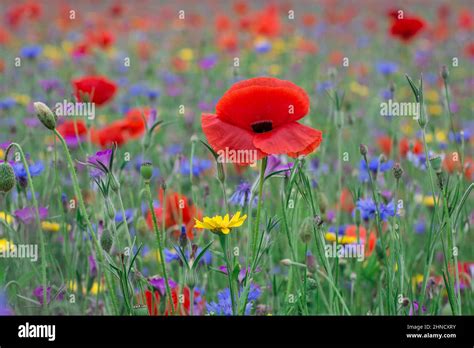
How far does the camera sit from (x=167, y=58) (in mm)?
3107

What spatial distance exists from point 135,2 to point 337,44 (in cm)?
85

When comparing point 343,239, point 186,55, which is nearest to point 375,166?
point 343,239

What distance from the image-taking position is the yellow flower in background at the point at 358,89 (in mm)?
2334

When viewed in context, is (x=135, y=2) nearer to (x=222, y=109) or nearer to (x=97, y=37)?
(x=97, y=37)

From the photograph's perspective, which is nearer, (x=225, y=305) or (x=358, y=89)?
(x=225, y=305)

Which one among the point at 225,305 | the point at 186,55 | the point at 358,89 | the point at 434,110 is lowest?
the point at 225,305

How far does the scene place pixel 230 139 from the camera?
829mm

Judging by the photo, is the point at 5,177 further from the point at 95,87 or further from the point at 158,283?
the point at 95,87

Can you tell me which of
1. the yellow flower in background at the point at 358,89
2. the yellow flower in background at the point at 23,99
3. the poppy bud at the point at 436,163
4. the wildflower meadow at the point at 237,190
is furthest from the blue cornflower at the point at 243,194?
the yellow flower in background at the point at 358,89

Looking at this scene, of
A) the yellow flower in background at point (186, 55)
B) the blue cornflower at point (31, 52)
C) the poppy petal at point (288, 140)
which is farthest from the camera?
the yellow flower in background at point (186, 55)

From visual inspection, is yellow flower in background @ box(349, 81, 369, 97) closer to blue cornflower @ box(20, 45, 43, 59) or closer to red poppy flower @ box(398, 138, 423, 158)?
red poppy flower @ box(398, 138, 423, 158)

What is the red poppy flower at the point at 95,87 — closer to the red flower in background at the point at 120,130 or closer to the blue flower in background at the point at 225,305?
the red flower in background at the point at 120,130

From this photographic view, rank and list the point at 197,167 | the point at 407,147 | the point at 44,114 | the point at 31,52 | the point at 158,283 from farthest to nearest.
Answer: the point at 31,52 < the point at 407,147 < the point at 197,167 < the point at 158,283 < the point at 44,114

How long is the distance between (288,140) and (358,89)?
1688 mm
